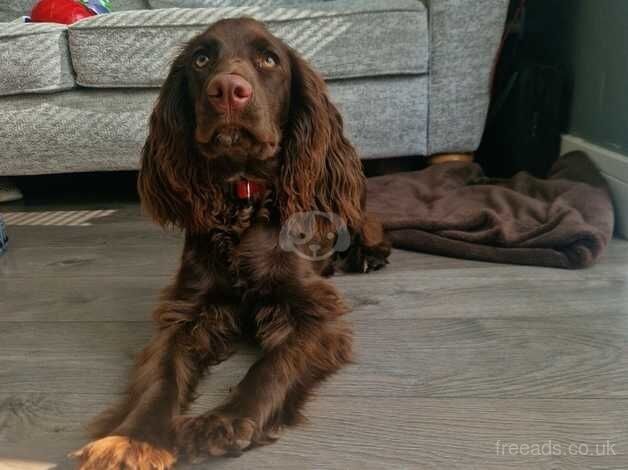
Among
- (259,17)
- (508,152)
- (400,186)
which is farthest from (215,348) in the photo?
(508,152)

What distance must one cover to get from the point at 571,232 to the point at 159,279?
3.83ft

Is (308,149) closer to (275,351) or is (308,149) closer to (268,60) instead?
(268,60)

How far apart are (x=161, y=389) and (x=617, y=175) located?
1648mm

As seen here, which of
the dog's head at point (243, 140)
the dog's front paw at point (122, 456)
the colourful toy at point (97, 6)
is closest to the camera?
the dog's front paw at point (122, 456)

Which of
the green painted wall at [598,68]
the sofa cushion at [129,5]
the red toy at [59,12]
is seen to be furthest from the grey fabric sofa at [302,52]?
the sofa cushion at [129,5]

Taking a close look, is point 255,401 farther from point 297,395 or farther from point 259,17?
point 259,17

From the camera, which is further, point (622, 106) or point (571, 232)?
point (622, 106)

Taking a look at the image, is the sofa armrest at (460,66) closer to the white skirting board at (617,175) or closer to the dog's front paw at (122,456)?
the white skirting board at (617,175)

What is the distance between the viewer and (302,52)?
2.12 m

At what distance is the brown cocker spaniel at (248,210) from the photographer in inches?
40.3

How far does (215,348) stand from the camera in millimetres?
1170

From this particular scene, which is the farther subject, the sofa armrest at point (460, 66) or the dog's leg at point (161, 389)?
the sofa armrest at point (460, 66)

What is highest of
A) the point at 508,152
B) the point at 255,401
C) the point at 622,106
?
the point at 622,106

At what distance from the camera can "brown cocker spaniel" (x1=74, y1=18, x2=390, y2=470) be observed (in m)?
1.02
